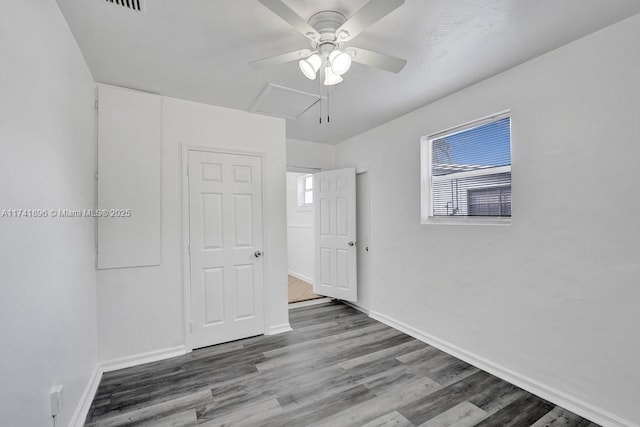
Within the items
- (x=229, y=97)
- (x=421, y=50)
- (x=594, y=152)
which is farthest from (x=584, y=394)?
(x=229, y=97)

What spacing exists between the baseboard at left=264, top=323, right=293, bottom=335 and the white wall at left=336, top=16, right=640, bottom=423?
1653 millimetres

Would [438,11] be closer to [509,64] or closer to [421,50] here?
[421,50]

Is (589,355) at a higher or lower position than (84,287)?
lower

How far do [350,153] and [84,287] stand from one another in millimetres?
3390

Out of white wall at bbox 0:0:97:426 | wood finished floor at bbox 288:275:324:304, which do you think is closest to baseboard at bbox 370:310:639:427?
wood finished floor at bbox 288:275:324:304

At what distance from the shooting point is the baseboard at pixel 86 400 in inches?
68.8

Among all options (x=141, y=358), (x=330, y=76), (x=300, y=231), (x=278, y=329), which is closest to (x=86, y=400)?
(x=141, y=358)

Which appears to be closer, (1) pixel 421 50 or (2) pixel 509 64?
(1) pixel 421 50

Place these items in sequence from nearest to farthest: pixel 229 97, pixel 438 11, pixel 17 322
A: 1. pixel 17 322
2. pixel 438 11
3. pixel 229 97

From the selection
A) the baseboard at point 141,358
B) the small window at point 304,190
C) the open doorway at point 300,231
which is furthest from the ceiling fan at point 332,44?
the small window at point 304,190

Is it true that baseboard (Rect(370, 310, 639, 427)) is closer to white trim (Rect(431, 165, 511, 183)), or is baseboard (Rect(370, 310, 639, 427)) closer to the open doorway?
white trim (Rect(431, 165, 511, 183))

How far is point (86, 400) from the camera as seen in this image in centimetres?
194

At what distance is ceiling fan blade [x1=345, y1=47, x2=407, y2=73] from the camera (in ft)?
5.37

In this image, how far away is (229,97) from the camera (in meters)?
2.75
